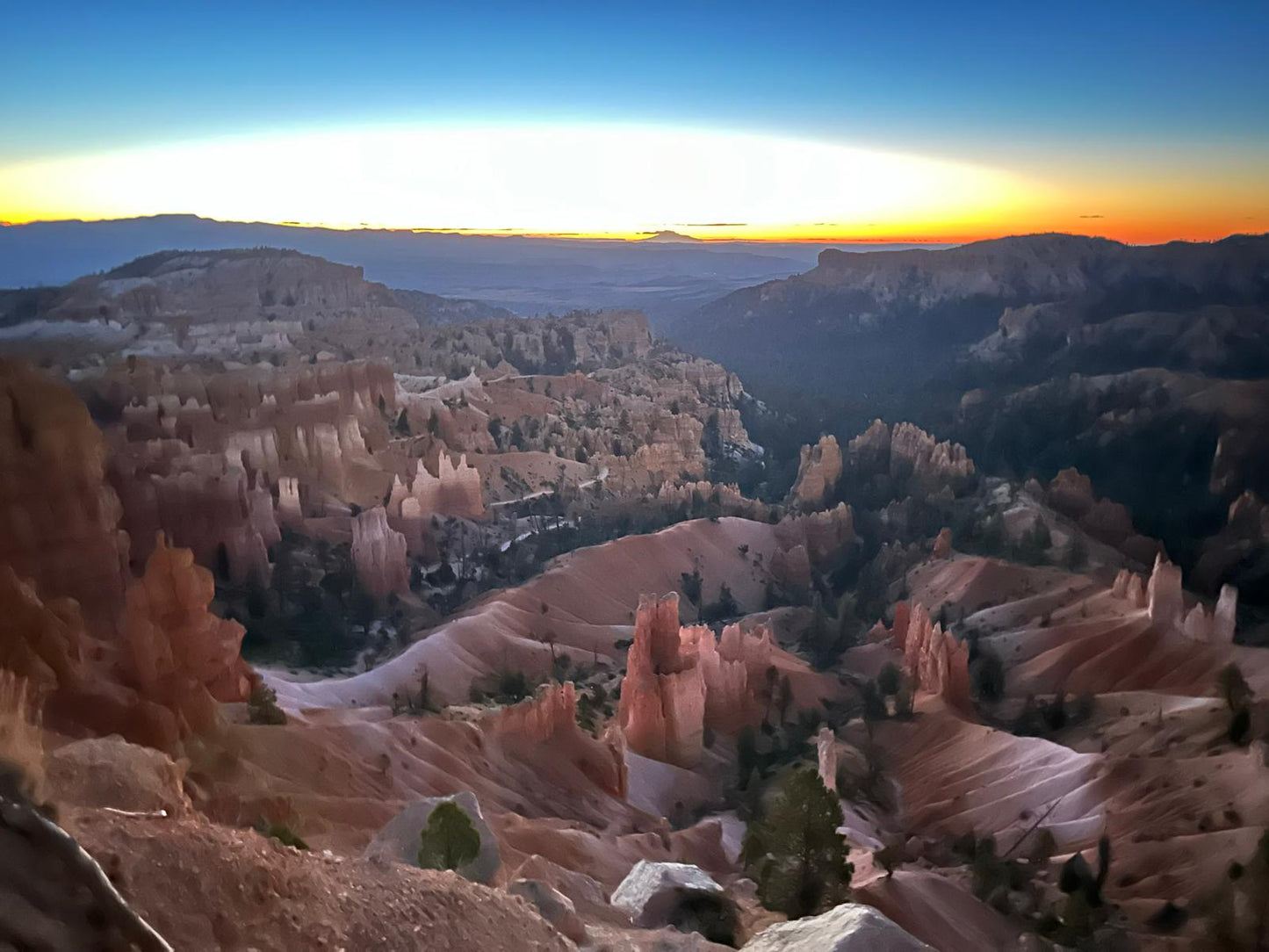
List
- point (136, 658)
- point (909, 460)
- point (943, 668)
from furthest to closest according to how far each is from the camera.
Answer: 1. point (909, 460)
2. point (943, 668)
3. point (136, 658)

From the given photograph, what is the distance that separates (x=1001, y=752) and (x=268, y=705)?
20.2 meters

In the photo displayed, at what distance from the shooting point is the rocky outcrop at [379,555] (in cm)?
3919

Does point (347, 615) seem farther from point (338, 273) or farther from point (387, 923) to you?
point (338, 273)

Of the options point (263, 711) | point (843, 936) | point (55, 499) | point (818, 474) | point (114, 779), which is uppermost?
point (55, 499)

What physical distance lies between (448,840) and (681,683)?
723 inches

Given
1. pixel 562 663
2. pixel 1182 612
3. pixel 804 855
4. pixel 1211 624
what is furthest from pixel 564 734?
pixel 1182 612

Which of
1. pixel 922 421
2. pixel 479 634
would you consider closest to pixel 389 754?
pixel 479 634

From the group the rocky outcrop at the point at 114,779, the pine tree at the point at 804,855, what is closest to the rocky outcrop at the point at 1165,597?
the pine tree at the point at 804,855

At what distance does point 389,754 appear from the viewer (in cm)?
1833

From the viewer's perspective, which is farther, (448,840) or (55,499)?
(55,499)

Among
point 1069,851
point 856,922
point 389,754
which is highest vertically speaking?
point 856,922

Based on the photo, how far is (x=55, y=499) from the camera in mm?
18750

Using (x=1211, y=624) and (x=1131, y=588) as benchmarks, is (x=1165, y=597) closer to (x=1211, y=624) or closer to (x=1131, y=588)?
(x=1211, y=624)

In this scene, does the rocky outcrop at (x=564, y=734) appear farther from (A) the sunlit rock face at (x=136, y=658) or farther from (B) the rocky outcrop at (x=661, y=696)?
(A) the sunlit rock face at (x=136, y=658)
